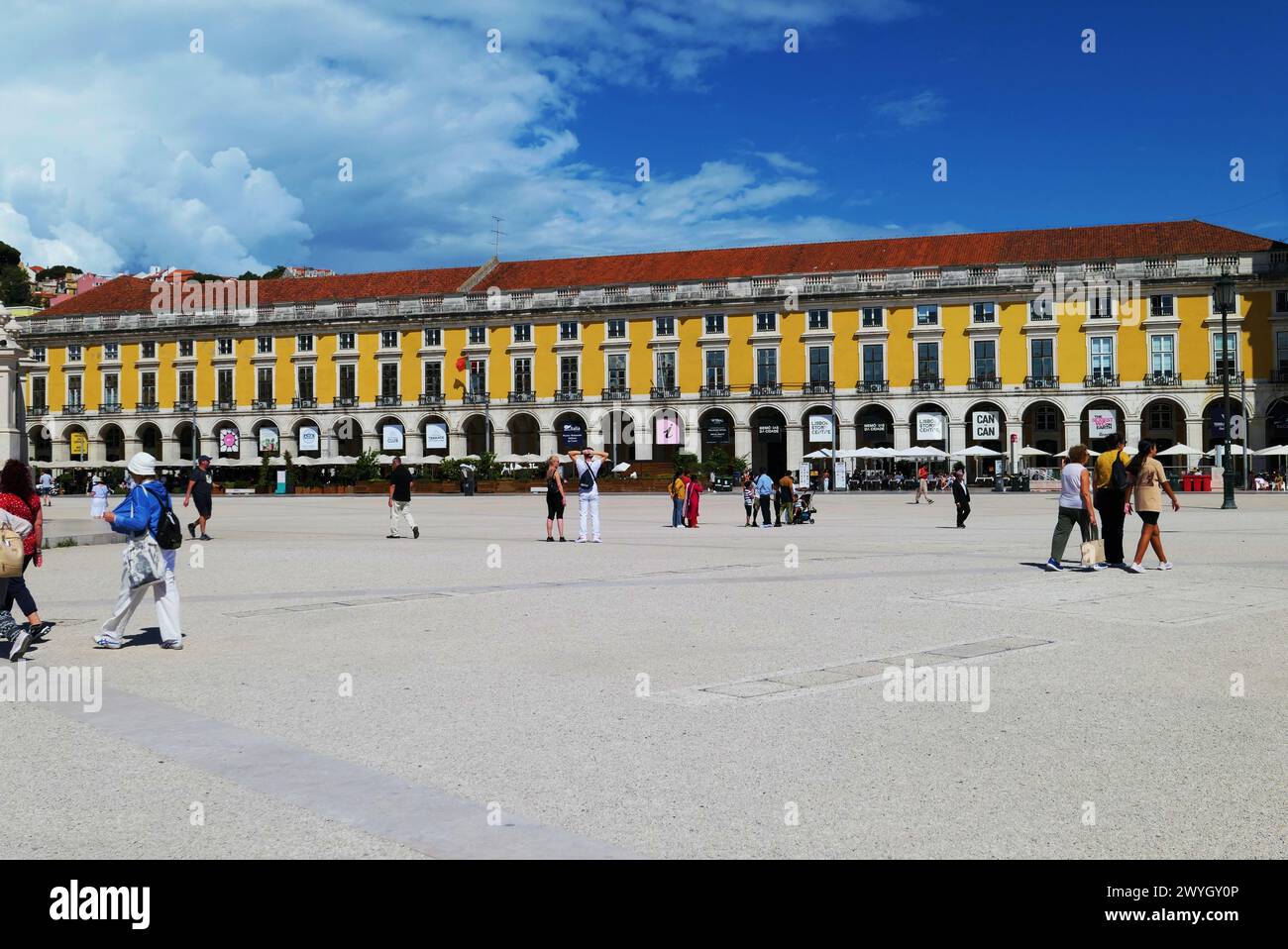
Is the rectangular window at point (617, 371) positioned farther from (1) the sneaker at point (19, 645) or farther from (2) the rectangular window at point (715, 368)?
(1) the sneaker at point (19, 645)

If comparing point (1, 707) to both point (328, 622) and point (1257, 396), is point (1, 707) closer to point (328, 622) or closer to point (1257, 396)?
point (328, 622)

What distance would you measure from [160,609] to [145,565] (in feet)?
1.15

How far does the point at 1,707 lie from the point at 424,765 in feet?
9.87

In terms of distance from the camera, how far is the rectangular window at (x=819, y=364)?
Result: 69.9m

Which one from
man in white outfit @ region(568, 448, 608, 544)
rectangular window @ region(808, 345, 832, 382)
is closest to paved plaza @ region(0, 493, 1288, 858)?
man in white outfit @ region(568, 448, 608, 544)

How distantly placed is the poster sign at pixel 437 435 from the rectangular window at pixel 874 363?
27029mm

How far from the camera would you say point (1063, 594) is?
11414 millimetres

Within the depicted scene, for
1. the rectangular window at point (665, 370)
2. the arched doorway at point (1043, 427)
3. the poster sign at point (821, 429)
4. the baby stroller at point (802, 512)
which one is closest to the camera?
the baby stroller at point (802, 512)

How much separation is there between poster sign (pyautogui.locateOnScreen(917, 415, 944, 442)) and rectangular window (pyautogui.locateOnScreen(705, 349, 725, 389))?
1225 centimetres

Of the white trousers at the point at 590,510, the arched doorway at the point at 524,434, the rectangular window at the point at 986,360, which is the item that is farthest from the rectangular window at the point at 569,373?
the white trousers at the point at 590,510

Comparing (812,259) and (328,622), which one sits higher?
(812,259)

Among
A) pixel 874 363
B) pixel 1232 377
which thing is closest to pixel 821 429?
pixel 874 363

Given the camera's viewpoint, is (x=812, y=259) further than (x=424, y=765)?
Yes
